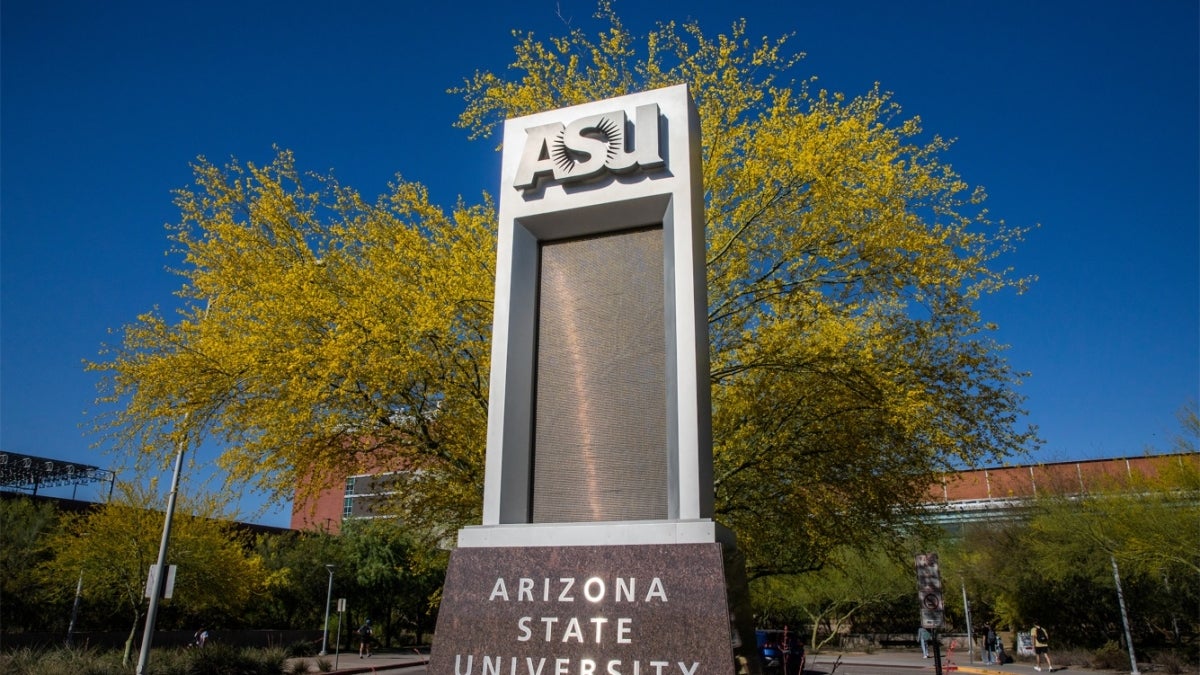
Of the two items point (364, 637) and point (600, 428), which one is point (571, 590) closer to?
point (600, 428)

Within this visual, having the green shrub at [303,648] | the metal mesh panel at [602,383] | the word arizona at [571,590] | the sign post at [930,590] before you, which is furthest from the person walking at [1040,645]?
the green shrub at [303,648]

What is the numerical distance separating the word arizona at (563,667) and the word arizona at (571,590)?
350 millimetres

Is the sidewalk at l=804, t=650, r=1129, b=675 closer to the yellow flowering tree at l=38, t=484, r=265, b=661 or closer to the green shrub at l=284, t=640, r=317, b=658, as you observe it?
the yellow flowering tree at l=38, t=484, r=265, b=661

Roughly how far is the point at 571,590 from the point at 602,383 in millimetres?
1559

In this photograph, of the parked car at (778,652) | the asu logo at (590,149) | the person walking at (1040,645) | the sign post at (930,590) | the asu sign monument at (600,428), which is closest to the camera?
the asu sign monument at (600,428)

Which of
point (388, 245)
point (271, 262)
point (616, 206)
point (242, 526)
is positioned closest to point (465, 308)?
point (388, 245)

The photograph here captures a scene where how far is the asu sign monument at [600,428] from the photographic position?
4656 mm

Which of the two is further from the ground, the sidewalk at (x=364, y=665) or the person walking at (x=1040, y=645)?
the person walking at (x=1040, y=645)

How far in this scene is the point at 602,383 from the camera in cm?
574

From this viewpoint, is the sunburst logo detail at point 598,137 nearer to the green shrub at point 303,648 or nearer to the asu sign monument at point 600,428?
the asu sign monument at point 600,428

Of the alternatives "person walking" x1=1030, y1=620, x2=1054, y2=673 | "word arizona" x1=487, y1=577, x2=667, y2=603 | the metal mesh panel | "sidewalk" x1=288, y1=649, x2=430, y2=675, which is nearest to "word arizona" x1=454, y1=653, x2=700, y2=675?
"word arizona" x1=487, y1=577, x2=667, y2=603

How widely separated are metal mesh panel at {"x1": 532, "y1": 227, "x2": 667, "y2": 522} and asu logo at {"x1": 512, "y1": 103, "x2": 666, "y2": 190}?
0.54m

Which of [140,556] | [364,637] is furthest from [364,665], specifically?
[140,556]

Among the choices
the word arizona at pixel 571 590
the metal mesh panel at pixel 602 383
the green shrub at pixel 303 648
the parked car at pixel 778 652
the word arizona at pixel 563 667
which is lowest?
the green shrub at pixel 303 648
